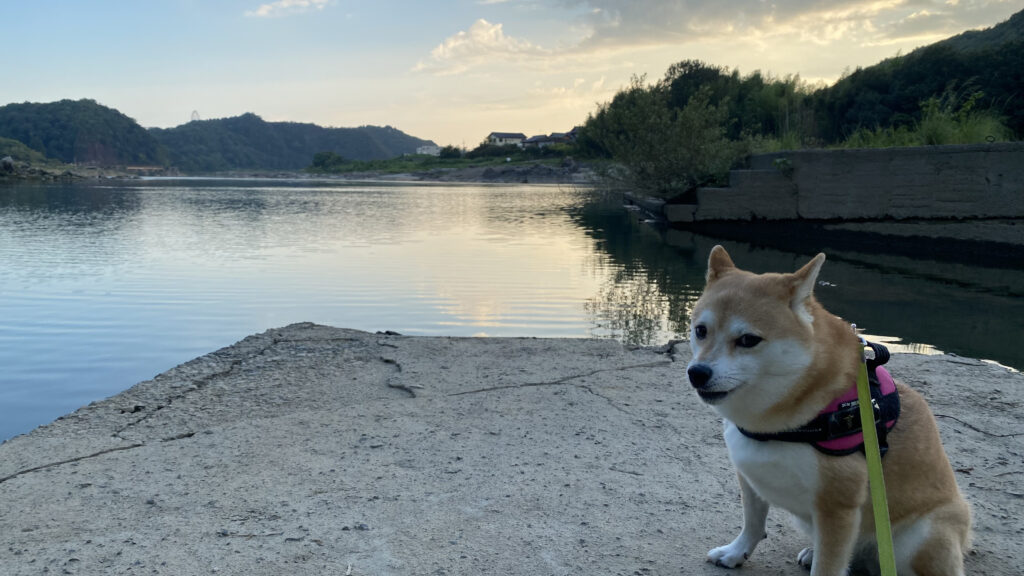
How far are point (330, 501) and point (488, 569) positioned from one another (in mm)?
956

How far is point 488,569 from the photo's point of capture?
258cm

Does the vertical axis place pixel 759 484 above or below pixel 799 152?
below

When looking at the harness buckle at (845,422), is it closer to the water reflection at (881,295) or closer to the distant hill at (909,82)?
the water reflection at (881,295)

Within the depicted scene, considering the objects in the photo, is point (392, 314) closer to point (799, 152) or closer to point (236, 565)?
point (236, 565)

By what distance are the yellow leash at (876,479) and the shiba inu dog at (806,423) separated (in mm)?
92

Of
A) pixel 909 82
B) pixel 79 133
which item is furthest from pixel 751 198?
pixel 79 133

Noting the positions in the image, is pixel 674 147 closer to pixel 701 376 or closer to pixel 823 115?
pixel 823 115

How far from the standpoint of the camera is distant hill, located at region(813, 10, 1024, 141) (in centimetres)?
2578

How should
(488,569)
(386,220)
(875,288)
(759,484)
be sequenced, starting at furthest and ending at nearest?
1. (386,220)
2. (875,288)
3. (488,569)
4. (759,484)

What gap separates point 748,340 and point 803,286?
9.1 inches

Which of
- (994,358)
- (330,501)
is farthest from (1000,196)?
(330,501)

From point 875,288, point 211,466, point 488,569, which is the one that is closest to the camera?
point 488,569

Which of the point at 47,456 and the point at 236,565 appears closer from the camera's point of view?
the point at 236,565

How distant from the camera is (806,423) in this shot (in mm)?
2055
